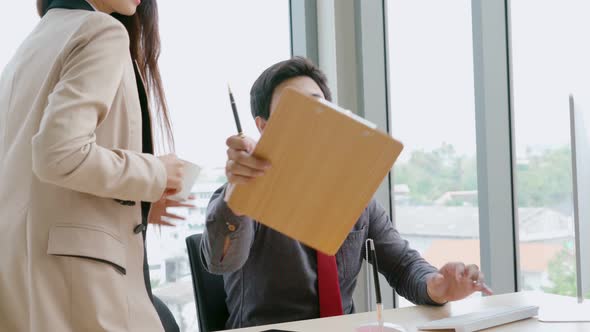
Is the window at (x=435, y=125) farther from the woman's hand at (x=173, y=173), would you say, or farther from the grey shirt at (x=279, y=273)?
the woman's hand at (x=173, y=173)

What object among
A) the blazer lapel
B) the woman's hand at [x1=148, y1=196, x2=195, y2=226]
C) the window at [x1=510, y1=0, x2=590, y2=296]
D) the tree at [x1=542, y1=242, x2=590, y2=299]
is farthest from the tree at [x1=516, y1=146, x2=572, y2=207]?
the blazer lapel

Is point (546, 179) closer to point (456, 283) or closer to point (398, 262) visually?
point (398, 262)

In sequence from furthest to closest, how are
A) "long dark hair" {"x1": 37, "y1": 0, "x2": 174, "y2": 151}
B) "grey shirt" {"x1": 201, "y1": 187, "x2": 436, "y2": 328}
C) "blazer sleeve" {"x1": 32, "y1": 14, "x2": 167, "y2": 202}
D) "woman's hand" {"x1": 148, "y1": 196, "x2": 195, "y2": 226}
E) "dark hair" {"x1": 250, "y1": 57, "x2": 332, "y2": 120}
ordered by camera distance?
1. "dark hair" {"x1": 250, "y1": 57, "x2": 332, "y2": 120}
2. "grey shirt" {"x1": 201, "y1": 187, "x2": 436, "y2": 328}
3. "long dark hair" {"x1": 37, "y1": 0, "x2": 174, "y2": 151}
4. "woman's hand" {"x1": 148, "y1": 196, "x2": 195, "y2": 226}
5. "blazer sleeve" {"x1": 32, "y1": 14, "x2": 167, "y2": 202}

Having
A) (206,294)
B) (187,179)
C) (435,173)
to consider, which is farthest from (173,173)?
(435,173)

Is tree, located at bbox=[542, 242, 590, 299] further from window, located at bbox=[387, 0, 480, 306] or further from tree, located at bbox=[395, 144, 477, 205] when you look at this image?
tree, located at bbox=[395, 144, 477, 205]

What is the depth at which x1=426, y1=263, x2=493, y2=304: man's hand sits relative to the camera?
62.1 inches

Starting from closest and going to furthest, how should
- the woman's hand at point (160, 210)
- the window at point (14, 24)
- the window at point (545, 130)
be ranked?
the woman's hand at point (160, 210), the window at point (545, 130), the window at point (14, 24)

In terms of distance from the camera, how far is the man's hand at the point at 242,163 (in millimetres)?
1157

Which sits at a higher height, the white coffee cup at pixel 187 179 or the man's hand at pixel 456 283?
the white coffee cup at pixel 187 179

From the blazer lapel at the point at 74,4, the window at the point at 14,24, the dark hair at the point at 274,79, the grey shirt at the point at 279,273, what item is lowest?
the grey shirt at the point at 279,273

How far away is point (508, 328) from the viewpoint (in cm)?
140

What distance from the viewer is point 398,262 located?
1869mm

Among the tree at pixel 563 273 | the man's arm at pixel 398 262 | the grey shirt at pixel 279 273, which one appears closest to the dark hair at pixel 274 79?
the grey shirt at pixel 279 273

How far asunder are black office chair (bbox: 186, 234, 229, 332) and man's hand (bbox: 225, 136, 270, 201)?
587mm
